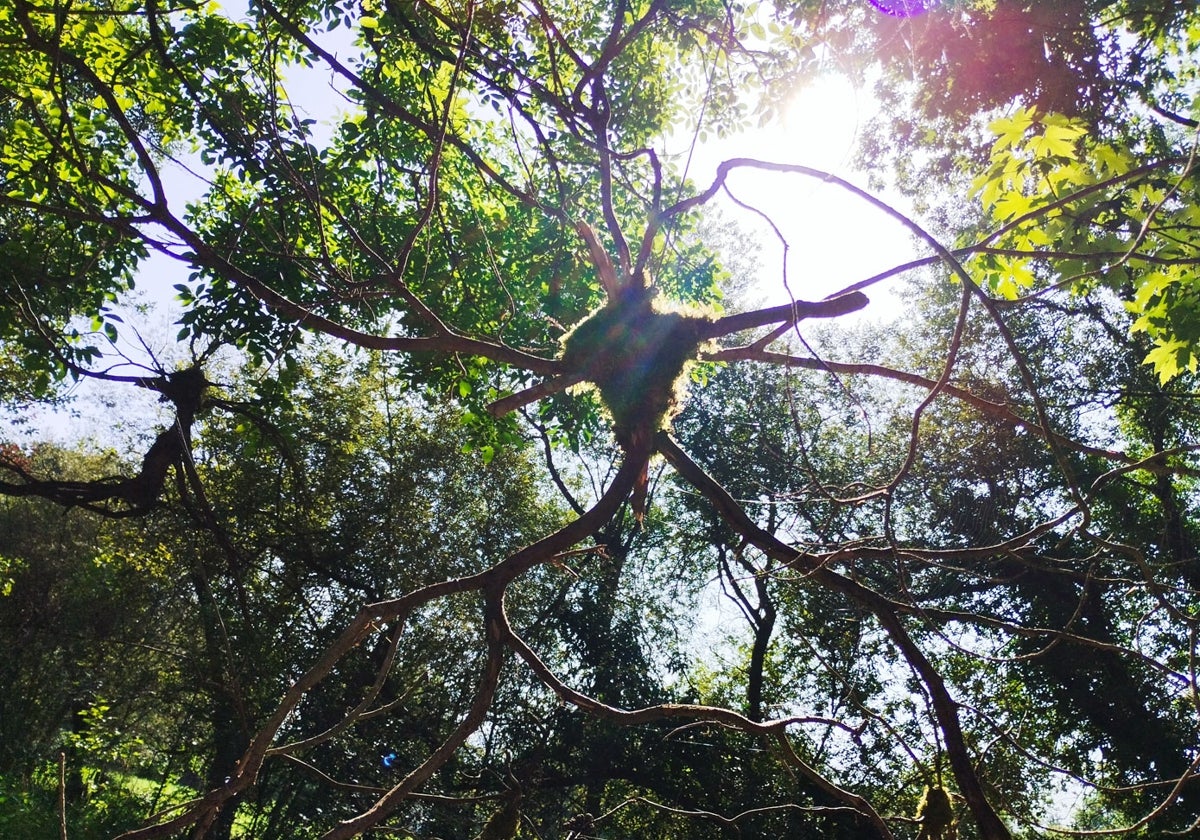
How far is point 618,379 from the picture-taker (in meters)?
1.90

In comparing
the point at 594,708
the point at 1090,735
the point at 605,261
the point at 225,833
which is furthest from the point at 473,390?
the point at 1090,735

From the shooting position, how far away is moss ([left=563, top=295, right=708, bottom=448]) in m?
1.87

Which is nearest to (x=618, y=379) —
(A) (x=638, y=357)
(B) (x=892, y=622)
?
(A) (x=638, y=357)

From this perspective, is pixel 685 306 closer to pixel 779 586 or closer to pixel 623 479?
pixel 623 479

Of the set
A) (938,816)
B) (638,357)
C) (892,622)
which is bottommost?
(938,816)

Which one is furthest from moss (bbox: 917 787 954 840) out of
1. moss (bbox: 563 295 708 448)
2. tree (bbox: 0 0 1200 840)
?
moss (bbox: 563 295 708 448)

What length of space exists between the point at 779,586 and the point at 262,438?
7.31 metres

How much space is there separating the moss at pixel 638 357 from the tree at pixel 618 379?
1 cm

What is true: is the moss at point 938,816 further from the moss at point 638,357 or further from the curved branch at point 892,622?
the moss at point 638,357

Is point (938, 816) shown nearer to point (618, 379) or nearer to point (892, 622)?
point (892, 622)

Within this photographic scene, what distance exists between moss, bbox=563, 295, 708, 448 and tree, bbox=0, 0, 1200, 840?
0.01 metres

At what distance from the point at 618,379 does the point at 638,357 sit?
0.25 feet

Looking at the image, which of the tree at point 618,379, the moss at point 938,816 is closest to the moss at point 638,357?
the tree at point 618,379

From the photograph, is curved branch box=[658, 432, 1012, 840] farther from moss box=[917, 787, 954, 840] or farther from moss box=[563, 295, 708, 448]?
moss box=[917, 787, 954, 840]
